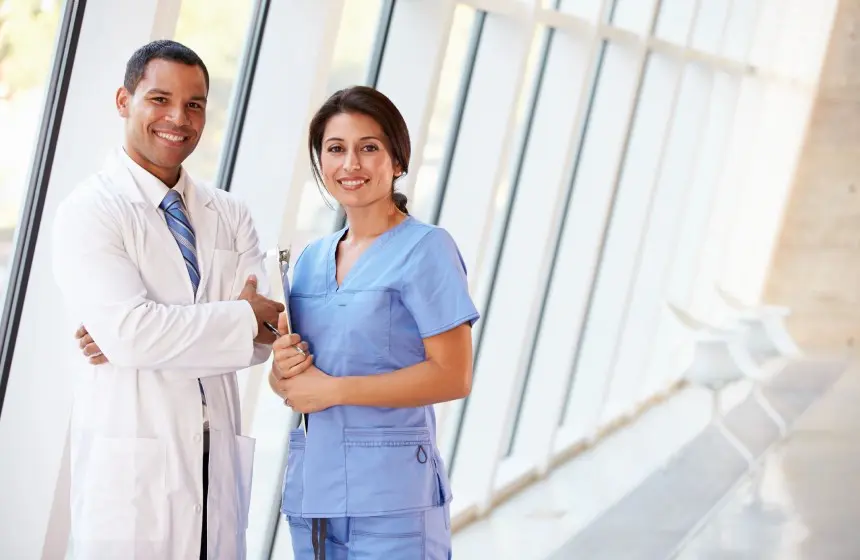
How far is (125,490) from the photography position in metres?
2.07

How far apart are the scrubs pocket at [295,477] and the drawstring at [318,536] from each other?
0.14ft

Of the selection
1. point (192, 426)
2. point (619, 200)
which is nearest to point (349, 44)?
point (192, 426)

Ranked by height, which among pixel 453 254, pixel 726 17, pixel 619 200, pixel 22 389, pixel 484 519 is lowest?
pixel 484 519

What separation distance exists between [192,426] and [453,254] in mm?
644

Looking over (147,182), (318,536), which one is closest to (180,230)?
(147,182)

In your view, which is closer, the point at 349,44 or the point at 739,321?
the point at 349,44

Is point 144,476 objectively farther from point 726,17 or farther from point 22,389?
point 726,17

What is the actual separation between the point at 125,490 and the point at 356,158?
81cm

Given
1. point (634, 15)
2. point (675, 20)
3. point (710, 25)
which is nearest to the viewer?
point (634, 15)

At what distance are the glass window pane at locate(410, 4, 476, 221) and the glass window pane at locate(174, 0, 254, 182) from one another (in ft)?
5.10

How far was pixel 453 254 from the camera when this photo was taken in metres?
2.20

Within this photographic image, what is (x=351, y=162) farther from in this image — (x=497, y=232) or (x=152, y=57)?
(x=497, y=232)

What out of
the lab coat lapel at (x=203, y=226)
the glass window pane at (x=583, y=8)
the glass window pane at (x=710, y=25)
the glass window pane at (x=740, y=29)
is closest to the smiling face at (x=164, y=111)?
the lab coat lapel at (x=203, y=226)

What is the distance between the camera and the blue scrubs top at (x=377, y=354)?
214 centimetres
